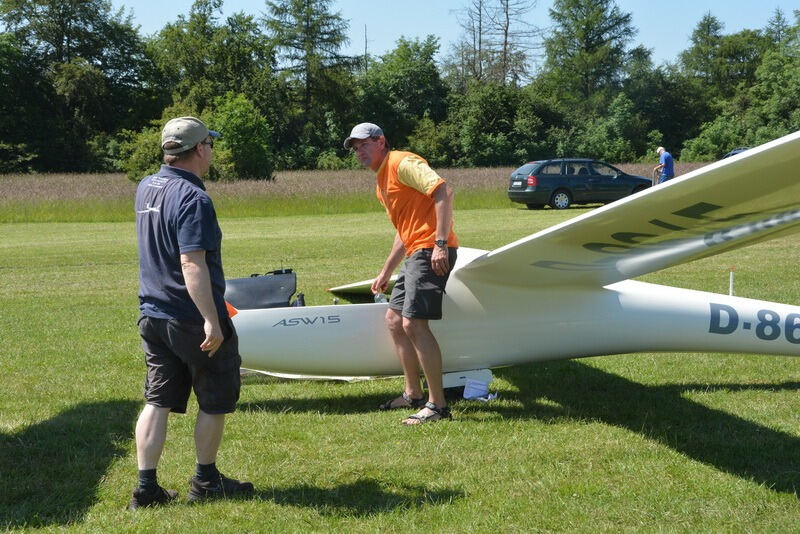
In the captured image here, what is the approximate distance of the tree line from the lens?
57.1 meters

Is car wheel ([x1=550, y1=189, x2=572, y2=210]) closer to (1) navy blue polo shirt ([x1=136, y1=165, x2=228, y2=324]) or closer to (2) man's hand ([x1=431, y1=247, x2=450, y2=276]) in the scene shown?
(2) man's hand ([x1=431, y1=247, x2=450, y2=276])

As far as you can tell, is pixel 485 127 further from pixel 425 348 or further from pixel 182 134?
pixel 182 134

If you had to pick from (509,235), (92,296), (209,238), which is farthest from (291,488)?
(509,235)

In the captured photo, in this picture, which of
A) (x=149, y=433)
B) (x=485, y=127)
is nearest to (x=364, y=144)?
(x=149, y=433)

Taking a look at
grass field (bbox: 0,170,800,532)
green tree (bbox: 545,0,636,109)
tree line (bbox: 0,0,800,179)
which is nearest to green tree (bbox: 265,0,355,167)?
tree line (bbox: 0,0,800,179)

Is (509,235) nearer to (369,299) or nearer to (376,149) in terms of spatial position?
(369,299)

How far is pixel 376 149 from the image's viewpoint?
16.2 ft

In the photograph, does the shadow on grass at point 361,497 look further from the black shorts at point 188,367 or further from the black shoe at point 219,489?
the black shorts at point 188,367

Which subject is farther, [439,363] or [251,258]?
[251,258]

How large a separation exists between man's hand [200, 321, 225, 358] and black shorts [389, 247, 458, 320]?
1.68 m

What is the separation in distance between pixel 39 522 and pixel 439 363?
7.93ft

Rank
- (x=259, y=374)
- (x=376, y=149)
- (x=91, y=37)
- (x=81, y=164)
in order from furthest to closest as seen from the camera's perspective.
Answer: (x=91, y=37)
(x=81, y=164)
(x=259, y=374)
(x=376, y=149)

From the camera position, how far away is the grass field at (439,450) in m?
3.54

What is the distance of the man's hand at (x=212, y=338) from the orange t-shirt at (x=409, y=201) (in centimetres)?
177
